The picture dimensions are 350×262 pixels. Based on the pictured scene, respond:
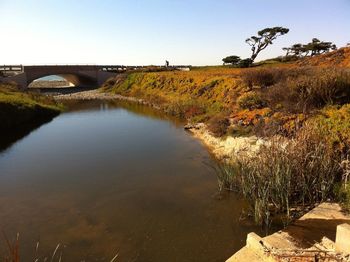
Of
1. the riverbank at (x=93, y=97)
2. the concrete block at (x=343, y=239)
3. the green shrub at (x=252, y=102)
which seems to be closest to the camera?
the concrete block at (x=343, y=239)

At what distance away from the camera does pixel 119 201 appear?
46.0ft

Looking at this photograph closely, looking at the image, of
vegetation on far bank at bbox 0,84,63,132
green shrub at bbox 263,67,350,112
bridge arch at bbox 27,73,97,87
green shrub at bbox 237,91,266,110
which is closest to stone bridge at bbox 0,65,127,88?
bridge arch at bbox 27,73,97,87

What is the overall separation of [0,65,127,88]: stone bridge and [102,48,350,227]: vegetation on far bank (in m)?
45.6

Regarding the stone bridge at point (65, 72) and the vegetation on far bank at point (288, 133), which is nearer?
the vegetation on far bank at point (288, 133)

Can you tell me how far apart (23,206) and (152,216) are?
554cm

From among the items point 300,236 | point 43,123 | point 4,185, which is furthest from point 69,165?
point 43,123

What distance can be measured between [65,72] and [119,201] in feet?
207

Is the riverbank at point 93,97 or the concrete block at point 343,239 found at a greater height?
the concrete block at point 343,239

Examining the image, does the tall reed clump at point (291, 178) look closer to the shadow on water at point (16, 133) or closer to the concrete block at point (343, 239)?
the concrete block at point (343, 239)

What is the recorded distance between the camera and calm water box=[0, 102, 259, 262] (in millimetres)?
10586

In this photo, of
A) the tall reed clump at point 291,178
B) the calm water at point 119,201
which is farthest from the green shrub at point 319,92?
the calm water at point 119,201

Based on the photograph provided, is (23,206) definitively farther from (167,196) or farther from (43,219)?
(167,196)

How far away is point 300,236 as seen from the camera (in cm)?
988

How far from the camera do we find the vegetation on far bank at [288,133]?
39.0 feet
